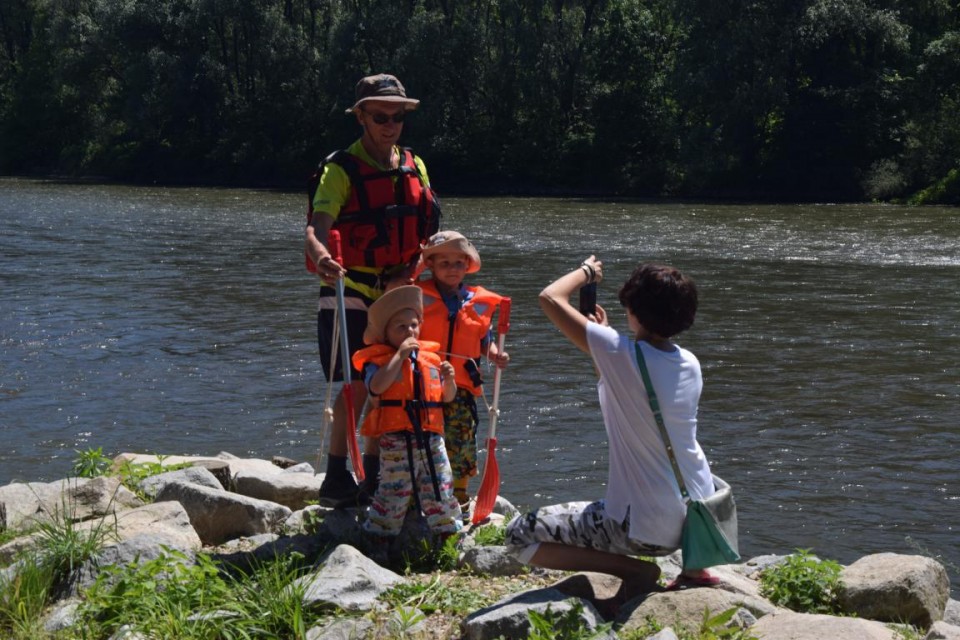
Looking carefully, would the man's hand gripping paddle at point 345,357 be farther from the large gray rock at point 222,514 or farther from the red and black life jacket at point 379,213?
the large gray rock at point 222,514

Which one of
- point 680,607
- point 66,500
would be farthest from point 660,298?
point 66,500

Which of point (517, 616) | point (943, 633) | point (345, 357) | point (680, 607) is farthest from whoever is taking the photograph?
point (345, 357)

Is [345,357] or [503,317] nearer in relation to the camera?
[345,357]

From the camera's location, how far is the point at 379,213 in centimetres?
577

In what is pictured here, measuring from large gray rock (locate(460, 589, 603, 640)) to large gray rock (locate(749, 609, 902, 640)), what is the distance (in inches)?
22.3

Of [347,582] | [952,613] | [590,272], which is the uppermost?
[590,272]

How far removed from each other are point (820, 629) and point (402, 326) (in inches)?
83.5

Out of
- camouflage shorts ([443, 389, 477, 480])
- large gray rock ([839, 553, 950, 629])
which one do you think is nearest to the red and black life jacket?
camouflage shorts ([443, 389, 477, 480])

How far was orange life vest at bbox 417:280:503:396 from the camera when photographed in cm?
580

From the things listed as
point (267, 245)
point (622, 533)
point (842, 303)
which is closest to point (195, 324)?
point (842, 303)

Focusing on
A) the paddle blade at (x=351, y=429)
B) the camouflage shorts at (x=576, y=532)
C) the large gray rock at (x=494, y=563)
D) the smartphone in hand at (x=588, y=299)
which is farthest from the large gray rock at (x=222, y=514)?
the smartphone in hand at (x=588, y=299)

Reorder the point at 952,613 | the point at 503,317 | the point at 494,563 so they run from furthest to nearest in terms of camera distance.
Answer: the point at 503,317, the point at 952,613, the point at 494,563

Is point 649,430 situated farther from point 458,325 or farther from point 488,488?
point 458,325

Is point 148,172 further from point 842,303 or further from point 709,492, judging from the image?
point 709,492
